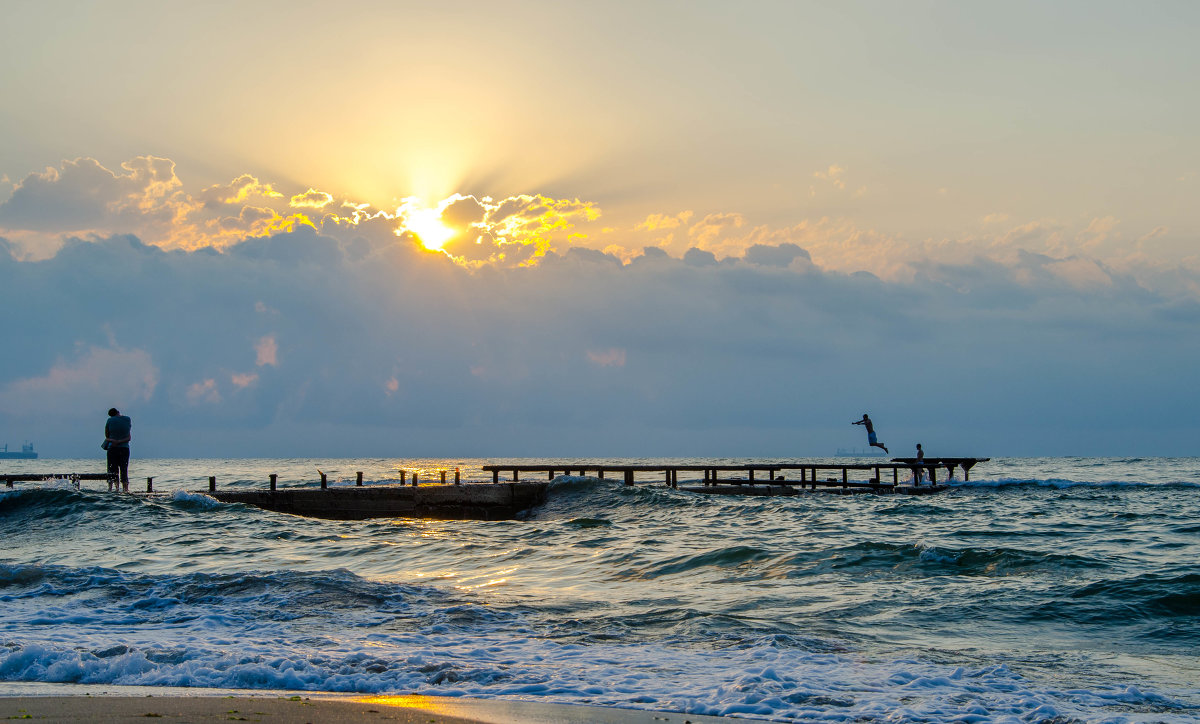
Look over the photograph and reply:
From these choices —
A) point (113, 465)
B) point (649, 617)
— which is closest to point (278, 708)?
point (649, 617)

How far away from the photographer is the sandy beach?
615 centimetres

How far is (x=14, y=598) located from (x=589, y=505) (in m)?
21.1

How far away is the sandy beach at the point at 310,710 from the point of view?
6148 millimetres

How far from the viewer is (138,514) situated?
81.3 feet

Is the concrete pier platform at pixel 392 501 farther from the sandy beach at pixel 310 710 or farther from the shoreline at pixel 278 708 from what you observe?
the sandy beach at pixel 310 710

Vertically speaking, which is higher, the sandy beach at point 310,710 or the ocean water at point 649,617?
the sandy beach at point 310,710

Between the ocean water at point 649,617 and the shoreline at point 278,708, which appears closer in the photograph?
the shoreline at point 278,708

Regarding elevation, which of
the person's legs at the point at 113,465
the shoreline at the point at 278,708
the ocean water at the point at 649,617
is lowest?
the ocean water at the point at 649,617

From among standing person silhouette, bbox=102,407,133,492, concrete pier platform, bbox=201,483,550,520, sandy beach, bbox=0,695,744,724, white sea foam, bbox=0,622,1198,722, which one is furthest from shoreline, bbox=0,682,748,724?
concrete pier platform, bbox=201,483,550,520

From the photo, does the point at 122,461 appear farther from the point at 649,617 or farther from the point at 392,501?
the point at 649,617

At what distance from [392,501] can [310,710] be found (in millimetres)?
23899

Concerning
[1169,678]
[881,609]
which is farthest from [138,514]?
[1169,678]

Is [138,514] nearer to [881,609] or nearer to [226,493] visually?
[226,493]

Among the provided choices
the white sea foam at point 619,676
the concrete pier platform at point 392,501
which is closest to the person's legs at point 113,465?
the concrete pier platform at point 392,501
